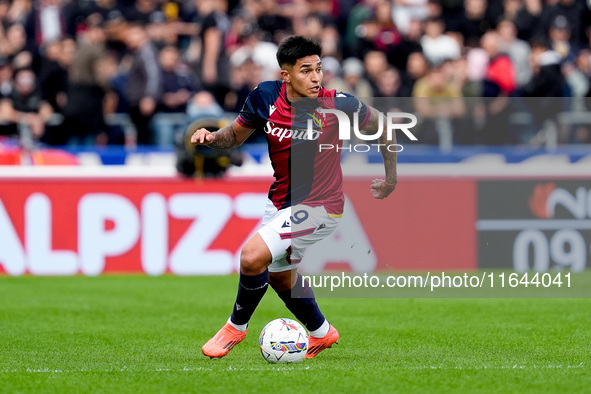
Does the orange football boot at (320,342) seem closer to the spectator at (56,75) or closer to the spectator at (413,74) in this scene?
the spectator at (413,74)

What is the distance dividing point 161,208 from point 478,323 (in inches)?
212

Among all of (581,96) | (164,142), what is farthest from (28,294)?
(581,96)

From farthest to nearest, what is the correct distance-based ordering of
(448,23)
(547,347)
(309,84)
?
(448,23)
(547,347)
(309,84)

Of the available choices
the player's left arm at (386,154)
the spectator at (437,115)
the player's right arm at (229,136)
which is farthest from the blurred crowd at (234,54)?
the player's right arm at (229,136)

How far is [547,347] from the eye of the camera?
7758 millimetres

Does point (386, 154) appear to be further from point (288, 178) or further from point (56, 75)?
point (56, 75)

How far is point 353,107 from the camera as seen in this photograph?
23.5ft

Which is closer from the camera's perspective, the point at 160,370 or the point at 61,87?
the point at 160,370

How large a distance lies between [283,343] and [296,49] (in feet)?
6.20

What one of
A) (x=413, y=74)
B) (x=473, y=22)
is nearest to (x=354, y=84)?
(x=413, y=74)

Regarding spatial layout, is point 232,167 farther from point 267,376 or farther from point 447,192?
point 267,376

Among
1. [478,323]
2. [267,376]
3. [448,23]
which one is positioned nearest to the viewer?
[267,376]

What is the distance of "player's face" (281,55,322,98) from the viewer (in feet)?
23.0

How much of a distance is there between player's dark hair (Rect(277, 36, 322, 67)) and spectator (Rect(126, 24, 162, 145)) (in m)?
8.97
